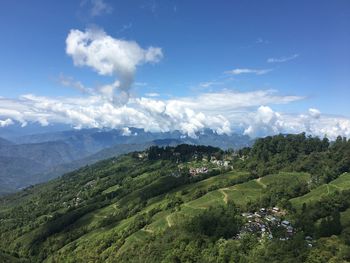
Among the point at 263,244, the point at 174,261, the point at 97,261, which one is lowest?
the point at 97,261

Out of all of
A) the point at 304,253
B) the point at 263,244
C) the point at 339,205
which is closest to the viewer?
the point at 304,253

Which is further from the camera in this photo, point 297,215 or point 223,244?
point 297,215

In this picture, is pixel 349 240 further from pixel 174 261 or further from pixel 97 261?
pixel 97 261

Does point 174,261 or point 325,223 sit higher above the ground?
point 325,223

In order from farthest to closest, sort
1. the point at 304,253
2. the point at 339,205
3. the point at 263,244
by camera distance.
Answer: the point at 339,205 → the point at 263,244 → the point at 304,253

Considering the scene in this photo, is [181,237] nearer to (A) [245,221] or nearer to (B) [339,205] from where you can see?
(A) [245,221]

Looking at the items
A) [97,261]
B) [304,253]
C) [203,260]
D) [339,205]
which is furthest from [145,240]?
[339,205]
